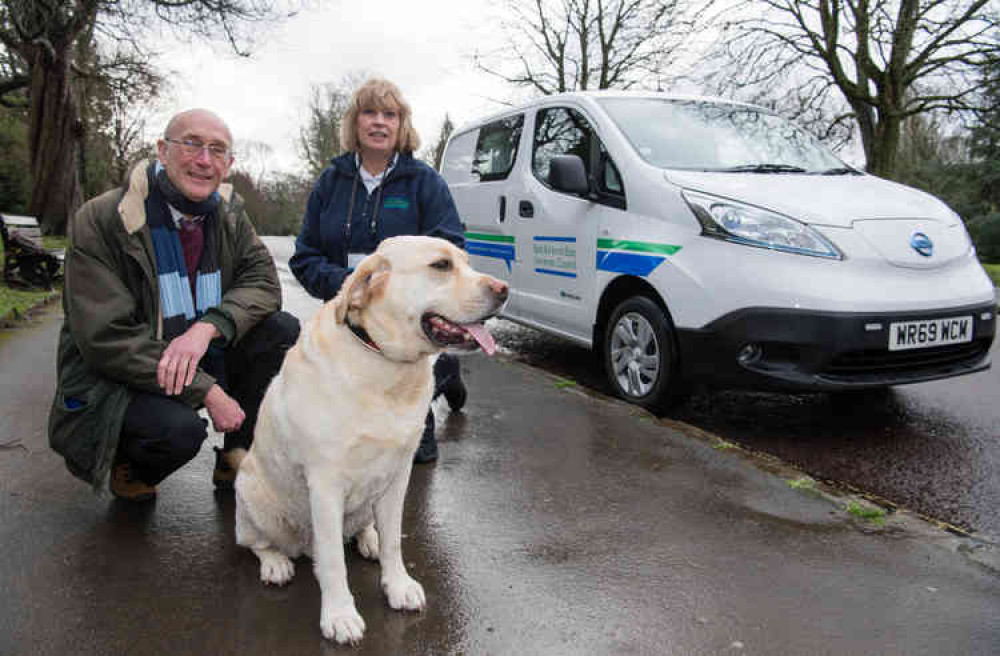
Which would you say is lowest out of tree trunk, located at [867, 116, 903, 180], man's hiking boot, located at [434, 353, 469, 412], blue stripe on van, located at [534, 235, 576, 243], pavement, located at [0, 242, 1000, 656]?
pavement, located at [0, 242, 1000, 656]

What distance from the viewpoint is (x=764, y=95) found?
17.2m

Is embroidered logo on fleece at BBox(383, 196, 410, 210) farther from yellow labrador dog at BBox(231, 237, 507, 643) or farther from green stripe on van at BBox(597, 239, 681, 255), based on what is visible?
Result: green stripe on van at BBox(597, 239, 681, 255)

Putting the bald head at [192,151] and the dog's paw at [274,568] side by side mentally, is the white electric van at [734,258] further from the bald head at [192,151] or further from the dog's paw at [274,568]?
the dog's paw at [274,568]

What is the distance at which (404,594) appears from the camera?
2.30m

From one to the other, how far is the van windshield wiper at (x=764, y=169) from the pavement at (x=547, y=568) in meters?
1.86

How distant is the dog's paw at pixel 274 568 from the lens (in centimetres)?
242

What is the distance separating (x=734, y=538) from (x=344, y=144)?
2.73 m

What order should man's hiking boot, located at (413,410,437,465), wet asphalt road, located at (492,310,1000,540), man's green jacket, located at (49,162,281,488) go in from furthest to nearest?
man's hiking boot, located at (413,410,437,465)
wet asphalt road, located at (492,310,1000,540)
man's green jacket, located at (49,162,281,488)

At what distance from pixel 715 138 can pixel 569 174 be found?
1111 mm

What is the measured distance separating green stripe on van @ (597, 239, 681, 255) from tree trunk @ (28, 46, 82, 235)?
50.3 feet

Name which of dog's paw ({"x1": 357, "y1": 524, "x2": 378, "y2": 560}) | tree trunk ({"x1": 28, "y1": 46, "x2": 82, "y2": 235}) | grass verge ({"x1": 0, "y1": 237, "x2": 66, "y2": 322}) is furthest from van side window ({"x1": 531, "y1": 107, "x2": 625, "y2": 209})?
tree trunk ({"x1": 28, "y1": 46, "x2": 82, "y2": 235})

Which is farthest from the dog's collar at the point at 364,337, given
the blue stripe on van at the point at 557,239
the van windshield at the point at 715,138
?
the blue stripe on van at the point at 557,239

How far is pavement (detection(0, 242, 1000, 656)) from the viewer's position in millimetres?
2146

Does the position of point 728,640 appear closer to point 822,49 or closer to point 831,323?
point 831,323
